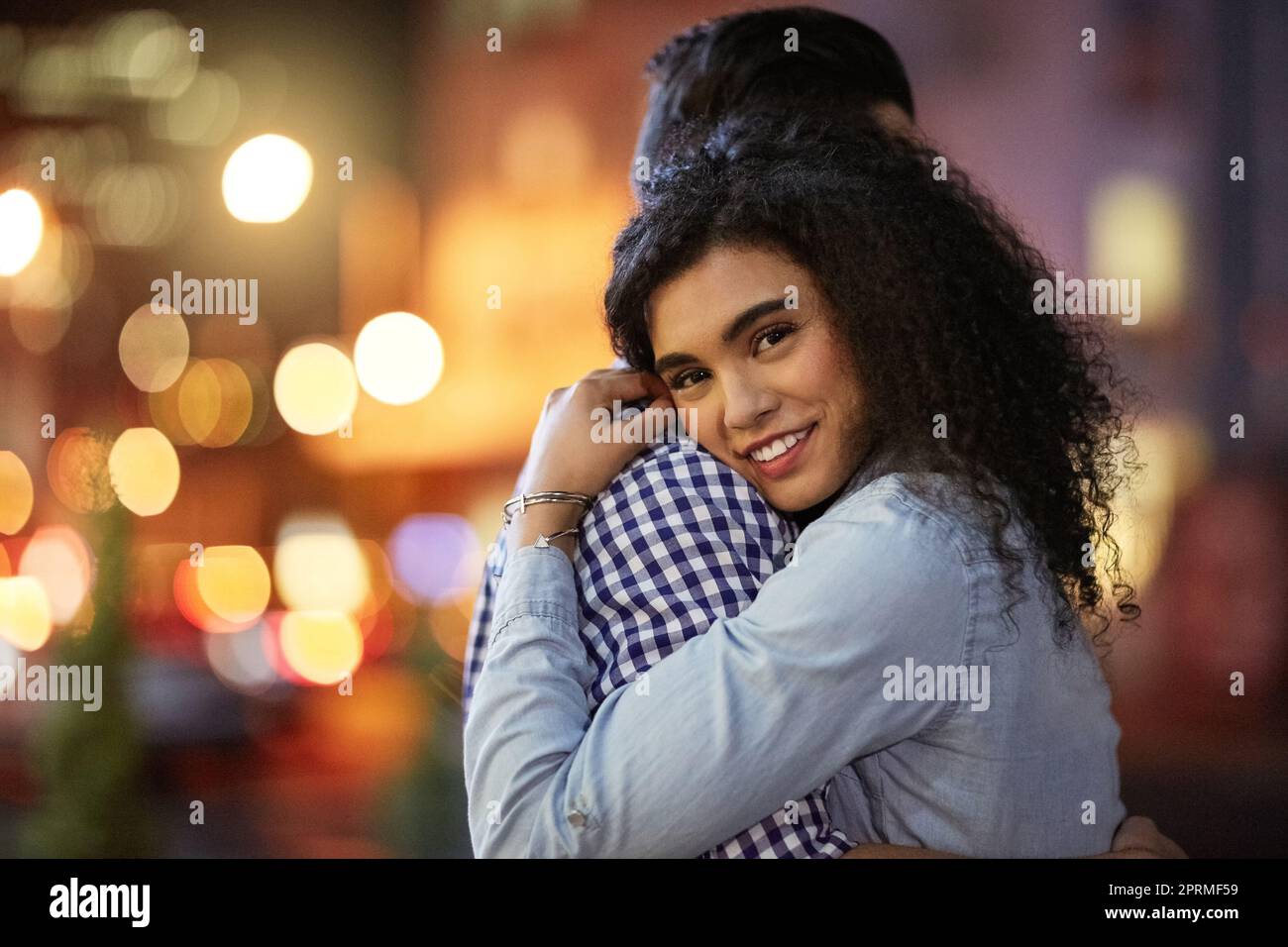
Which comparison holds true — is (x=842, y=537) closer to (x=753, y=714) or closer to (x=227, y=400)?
(x=753, y=714)

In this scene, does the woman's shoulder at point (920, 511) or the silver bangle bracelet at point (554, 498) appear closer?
the woman's shoulder at point (920, 511)

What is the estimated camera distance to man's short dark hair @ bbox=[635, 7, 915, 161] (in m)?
2.21

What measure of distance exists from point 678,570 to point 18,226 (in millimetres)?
7089

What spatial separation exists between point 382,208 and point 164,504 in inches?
278

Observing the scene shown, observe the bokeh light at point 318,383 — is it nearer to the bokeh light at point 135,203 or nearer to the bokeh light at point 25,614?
the bokeh light at point 135,203

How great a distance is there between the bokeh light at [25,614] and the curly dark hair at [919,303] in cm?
694

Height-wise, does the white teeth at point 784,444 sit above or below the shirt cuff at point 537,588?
above

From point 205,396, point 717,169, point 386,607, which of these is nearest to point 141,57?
point 717,169

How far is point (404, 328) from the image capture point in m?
15.6

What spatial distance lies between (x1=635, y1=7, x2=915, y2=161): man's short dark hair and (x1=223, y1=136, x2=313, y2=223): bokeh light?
142 inches

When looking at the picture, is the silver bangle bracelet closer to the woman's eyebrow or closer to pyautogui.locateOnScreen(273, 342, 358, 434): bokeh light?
the woman's eyebrow

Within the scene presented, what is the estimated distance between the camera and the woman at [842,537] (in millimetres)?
1409

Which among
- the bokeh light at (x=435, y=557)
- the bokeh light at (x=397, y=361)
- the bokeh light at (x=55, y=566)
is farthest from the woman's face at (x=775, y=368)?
the bokeh light at (x=435, y=557)

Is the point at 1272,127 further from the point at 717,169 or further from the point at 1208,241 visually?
the point at 717,169
